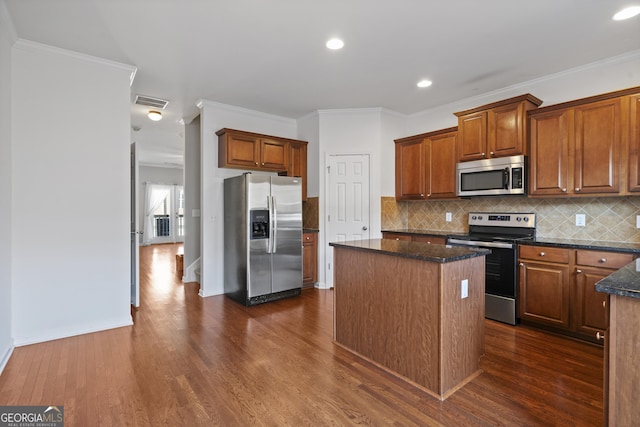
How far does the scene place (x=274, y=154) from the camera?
489 centimetres

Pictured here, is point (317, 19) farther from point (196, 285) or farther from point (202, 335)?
point (196, 285)

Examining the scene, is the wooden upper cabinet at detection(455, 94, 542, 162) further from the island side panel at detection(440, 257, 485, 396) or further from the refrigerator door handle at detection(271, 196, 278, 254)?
the refrigerator door handle at detection(271, 196, 278, 254)

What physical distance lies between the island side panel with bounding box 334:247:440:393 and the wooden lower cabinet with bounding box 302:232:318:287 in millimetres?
2000

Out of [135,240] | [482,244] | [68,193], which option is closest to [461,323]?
[482,244]

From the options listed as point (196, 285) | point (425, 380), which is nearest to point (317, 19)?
point (425, 380)

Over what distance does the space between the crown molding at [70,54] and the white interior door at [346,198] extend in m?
2.76

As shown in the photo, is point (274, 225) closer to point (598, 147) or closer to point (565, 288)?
point (565, 288)

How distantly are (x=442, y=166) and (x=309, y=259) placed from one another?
2340mm

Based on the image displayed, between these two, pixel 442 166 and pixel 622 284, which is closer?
pixel 622 284

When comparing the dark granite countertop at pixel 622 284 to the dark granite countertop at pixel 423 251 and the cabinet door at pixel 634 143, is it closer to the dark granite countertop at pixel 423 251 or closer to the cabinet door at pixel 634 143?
the dark granite countertop at pixel 423 251

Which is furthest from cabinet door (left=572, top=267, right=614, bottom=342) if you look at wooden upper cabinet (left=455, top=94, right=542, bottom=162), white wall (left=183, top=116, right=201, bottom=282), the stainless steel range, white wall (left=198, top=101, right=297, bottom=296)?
white wall (left=183, top=116, right=201, bottom=282)

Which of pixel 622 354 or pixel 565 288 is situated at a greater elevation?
pixel 622 354

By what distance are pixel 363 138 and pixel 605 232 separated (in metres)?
3.06

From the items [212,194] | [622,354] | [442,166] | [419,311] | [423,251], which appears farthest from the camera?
[212,194]
